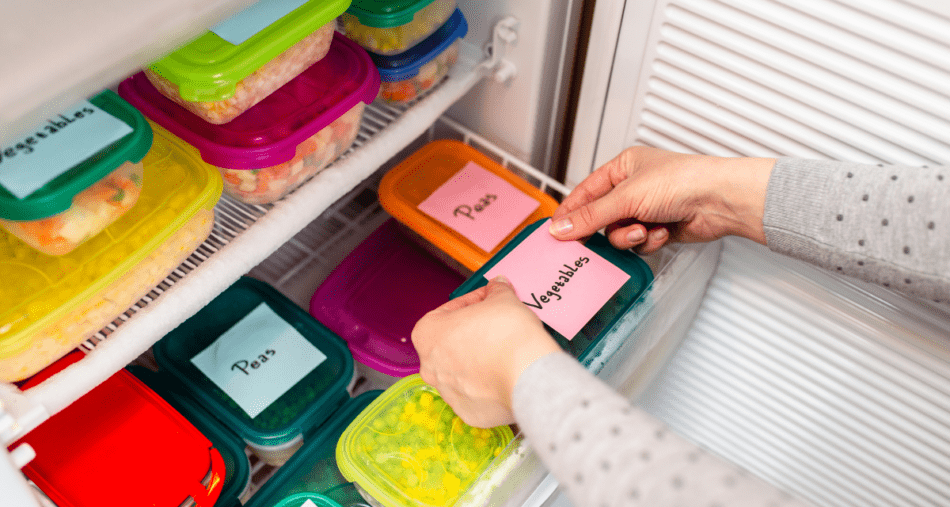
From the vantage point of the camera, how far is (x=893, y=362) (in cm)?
95

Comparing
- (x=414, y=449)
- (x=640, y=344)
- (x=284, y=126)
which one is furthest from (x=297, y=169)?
(x=640, y=344)

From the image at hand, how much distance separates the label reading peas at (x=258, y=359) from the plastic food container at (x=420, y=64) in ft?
1.37

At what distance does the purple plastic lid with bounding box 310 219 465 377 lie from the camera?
3.53 ft

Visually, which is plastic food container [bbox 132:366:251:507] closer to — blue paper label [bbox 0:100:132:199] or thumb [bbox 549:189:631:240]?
blue paper label [bbox 0:100:132:199]

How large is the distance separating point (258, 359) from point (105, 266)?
39cm

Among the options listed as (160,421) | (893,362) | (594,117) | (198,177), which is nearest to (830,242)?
(893,362)

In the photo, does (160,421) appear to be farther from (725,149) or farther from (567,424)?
(725,149)

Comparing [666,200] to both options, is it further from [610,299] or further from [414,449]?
[414,449]

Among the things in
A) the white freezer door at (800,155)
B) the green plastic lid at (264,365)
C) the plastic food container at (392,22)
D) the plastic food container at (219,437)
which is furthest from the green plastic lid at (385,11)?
the plastic food container at (219,437)

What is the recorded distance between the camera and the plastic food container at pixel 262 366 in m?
0.97

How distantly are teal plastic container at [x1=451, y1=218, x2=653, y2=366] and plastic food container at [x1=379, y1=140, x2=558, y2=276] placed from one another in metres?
0.13

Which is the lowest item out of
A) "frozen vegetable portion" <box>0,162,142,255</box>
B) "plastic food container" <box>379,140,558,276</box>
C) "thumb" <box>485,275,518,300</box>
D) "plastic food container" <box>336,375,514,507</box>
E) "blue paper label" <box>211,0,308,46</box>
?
"plastic food container" <box>336,375,514,507</box>

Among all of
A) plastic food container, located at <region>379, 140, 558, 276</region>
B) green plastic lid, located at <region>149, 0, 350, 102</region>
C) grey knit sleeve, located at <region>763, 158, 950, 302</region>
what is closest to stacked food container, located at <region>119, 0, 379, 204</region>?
green plastic lid, located at <region>149, 0, 350, 102</region>

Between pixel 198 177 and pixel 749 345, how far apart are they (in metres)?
0.92
